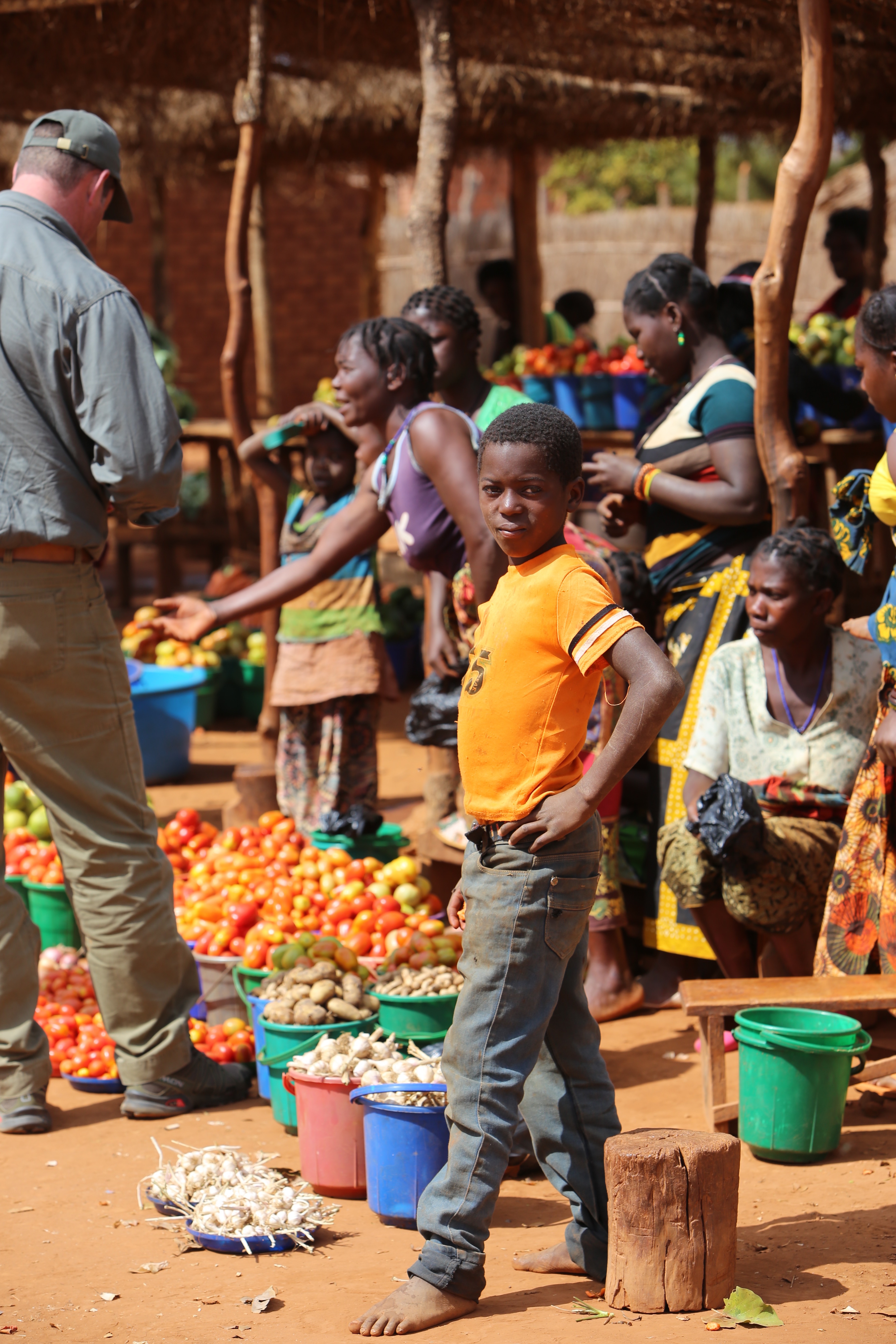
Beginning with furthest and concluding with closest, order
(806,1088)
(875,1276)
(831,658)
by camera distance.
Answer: (831,658)
(806,1088)
(875,1276)

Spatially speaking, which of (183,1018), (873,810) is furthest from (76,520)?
(873,810)

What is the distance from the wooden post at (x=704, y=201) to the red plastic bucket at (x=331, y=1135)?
963cm

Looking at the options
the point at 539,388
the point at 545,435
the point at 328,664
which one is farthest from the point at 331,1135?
the point at 539,388

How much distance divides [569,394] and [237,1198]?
557cm

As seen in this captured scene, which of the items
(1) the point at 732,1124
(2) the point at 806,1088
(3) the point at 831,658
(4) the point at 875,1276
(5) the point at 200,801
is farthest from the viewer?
(5) the point at 200,801

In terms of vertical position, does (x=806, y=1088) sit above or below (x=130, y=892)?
below

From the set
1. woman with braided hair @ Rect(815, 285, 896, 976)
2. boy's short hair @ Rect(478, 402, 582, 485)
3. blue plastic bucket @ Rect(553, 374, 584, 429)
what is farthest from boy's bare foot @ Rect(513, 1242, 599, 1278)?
blue plastic bucket @ Rect(553, 374, 584, 429)

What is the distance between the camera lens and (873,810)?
384 cm

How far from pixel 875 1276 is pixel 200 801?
5238mm

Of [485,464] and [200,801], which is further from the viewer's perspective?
[200,801]

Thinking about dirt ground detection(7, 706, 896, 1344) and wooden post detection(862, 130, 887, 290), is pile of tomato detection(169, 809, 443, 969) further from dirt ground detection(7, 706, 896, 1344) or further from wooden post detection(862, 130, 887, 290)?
wooden post detection(862, 130, 887, 290)

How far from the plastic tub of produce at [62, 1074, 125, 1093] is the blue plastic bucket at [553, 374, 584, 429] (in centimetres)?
481

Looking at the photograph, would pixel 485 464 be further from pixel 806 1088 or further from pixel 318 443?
pixel 318 443

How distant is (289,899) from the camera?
15.0ft
